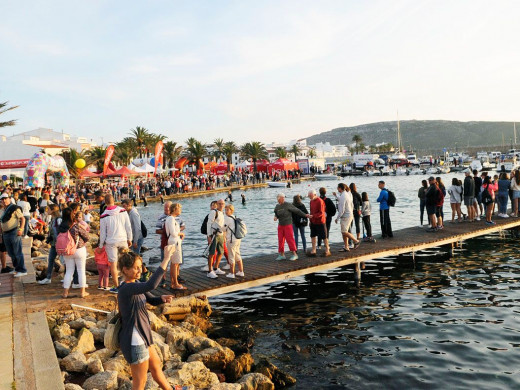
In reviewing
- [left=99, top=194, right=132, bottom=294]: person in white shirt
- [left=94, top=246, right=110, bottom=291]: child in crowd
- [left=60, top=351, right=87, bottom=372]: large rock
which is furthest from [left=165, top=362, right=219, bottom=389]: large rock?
[left=94, top=246, right=110, bottom=291]: child in crowd

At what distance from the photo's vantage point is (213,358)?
730cm

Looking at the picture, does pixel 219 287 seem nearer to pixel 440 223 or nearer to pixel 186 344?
pixel 186 344

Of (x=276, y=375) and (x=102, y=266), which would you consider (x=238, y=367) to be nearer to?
(x=276, y=375)

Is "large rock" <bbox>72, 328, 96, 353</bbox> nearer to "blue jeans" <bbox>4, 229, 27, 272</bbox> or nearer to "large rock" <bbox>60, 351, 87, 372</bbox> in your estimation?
"large rock" <bbox>60, 351, 87, 372</bbox>

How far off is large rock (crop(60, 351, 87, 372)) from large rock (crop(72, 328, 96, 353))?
341 millimetres

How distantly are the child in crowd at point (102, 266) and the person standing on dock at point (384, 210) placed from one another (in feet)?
29.7

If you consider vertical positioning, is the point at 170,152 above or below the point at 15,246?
above

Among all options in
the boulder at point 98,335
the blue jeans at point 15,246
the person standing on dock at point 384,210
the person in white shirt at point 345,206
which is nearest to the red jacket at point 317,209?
the person in white shirt at point 345,206

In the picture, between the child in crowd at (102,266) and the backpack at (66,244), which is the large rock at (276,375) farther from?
the backpack at (66,244)

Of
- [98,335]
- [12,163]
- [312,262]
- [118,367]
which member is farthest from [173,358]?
[12,163]

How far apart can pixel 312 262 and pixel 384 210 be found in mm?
4292

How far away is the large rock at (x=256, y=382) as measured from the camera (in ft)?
21.6

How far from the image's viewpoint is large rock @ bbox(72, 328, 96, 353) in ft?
22.8

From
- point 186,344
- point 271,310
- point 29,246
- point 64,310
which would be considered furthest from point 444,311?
point 29,246
